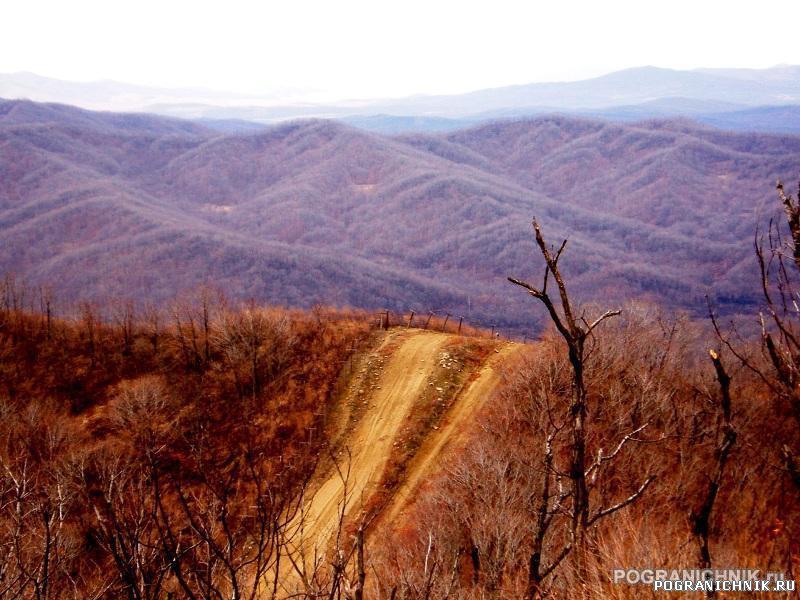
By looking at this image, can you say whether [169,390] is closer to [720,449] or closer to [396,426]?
[396,426]

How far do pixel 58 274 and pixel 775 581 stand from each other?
148m

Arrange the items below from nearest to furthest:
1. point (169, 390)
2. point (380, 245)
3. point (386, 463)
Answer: point (386, 463) → point (169, 390) → point (380, 245)

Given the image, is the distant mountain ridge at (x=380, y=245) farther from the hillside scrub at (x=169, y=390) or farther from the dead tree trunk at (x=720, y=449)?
the dead tree trunk at (x=720, y=449)

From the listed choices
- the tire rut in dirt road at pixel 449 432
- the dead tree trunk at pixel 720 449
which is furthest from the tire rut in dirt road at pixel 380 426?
the dead tree trunk at pixel 720 449

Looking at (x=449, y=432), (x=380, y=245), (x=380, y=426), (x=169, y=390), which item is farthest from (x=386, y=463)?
(x=380, y=245)

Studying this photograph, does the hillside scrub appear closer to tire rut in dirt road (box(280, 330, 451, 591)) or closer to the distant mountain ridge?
tire rut in dirt road (box(280, 330, 451, 591))

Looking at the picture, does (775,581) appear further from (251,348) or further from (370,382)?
(251,348)

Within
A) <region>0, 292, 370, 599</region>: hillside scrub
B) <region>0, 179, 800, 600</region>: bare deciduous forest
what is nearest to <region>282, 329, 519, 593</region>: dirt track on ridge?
<region>0, 179, 800, 600</region>: bare deciduous forest

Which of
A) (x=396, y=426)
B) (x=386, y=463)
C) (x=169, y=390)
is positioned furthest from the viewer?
(x=169, y=390)

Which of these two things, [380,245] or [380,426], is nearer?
[380,426]

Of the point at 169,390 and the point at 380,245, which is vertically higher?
the point at 169,390

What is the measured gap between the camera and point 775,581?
→ 19.2 ft

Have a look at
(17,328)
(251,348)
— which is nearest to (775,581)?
(251,348)

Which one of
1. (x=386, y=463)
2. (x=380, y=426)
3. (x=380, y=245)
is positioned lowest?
(x=380, y=245)
